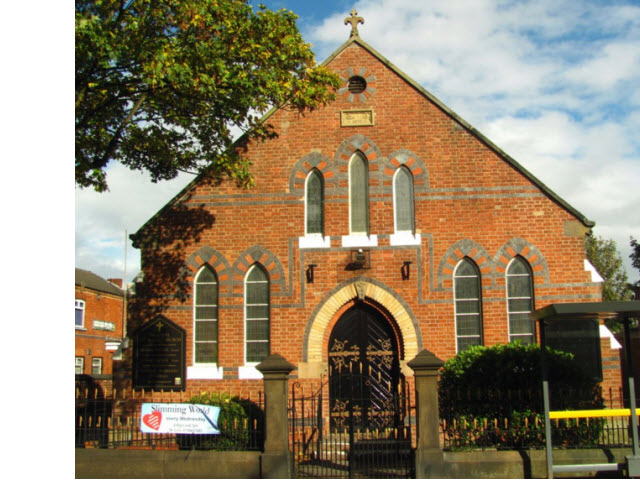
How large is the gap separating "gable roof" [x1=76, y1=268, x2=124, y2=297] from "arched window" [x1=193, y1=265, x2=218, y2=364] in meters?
23.3

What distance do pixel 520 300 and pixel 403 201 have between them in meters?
3.64

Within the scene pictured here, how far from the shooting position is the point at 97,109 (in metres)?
12.2

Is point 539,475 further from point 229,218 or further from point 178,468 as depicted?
point 229,218

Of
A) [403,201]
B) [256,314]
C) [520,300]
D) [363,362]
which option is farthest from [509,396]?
[256,314]

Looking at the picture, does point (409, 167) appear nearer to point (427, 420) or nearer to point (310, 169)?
point (310, 169)

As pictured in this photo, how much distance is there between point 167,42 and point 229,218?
5.55 metres

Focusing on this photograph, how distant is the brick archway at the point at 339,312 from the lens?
1516 centimetres

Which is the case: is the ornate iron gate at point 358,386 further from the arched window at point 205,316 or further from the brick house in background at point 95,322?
the brick house in background at point 95,322

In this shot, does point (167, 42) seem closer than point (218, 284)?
Yes

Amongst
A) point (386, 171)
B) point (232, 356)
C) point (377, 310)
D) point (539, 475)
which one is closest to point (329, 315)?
point (377, 310)

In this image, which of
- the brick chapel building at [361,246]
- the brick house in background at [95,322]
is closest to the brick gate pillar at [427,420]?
the brick chapel building at [361,246]

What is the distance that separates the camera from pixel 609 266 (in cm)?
3734

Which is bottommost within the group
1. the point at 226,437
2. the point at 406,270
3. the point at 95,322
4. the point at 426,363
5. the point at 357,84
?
the point at 226,437

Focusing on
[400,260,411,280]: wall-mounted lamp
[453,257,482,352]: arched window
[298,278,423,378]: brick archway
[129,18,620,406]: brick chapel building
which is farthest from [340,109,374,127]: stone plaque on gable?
[453,257,482,352]: arched window
